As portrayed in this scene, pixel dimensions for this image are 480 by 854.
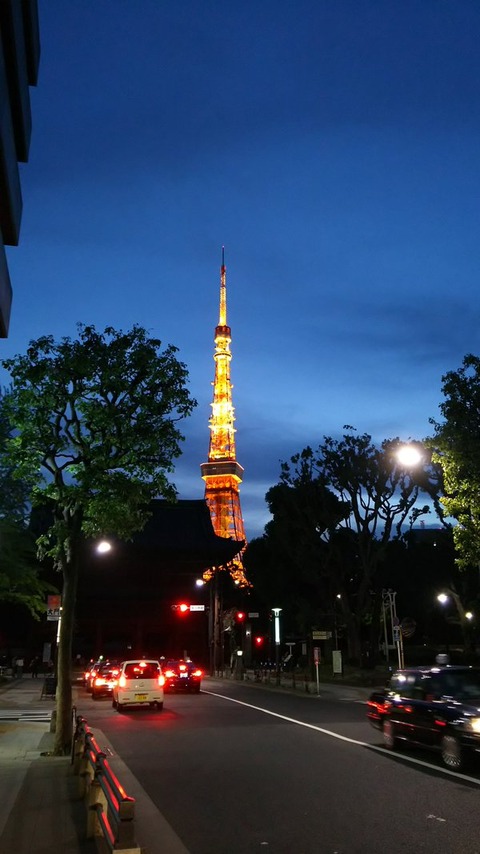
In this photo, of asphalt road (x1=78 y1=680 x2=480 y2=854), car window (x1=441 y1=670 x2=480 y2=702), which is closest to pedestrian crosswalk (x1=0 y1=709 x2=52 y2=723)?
asphalt road (x1=78 y1=680 x2=480 y2=854)

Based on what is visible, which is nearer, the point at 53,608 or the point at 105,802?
the point at 105,802

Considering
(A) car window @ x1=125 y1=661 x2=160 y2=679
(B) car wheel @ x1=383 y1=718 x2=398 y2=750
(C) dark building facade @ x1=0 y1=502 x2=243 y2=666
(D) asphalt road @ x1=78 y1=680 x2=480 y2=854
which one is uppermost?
(C) dark building facade @ x1=0 y1=502 x2=243 y2=666

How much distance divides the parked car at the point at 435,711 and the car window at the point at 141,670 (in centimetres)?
1285

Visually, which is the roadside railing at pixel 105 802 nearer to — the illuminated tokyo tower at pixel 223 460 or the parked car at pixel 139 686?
the parked car at pixel 139 686

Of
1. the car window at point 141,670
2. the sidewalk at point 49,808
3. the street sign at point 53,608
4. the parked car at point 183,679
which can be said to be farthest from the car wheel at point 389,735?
the parked car at point 183,679

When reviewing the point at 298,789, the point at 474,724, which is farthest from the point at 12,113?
the point at 474,724

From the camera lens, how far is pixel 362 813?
8.58 meters

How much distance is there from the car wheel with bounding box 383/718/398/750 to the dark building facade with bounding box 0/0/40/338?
38.3 ft

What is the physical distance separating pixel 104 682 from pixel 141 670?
7.98 m

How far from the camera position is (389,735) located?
13.8m

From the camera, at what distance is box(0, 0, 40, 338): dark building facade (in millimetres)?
5012

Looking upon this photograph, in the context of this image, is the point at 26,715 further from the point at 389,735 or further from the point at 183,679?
the point at 389,735

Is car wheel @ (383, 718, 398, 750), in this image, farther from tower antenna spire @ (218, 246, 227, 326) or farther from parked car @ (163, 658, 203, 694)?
tower antenna spire @ (218, 246, 227, 326)

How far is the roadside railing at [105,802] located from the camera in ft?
16.9
